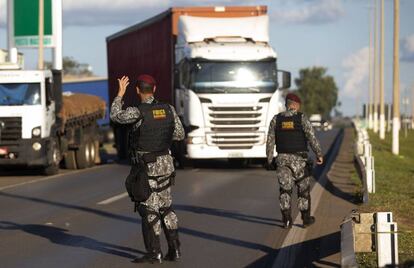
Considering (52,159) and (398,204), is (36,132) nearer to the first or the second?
(52,159)

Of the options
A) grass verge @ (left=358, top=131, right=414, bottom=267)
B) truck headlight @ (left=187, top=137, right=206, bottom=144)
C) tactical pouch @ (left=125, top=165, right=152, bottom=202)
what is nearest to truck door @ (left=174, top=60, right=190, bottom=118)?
truck headlight @ (left=187, top=137, right=206, bottom=144)

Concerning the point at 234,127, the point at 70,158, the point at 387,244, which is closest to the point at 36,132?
the point at 70,158

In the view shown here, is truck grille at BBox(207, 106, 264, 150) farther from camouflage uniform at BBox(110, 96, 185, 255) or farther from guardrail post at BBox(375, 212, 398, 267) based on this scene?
guardrail post at BBox(375, 212, 398, 267)

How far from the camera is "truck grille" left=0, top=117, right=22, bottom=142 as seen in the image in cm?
2256

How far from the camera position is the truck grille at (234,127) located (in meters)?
23.2

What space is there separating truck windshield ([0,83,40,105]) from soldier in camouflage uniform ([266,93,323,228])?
12.1 meters

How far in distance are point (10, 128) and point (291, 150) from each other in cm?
1250

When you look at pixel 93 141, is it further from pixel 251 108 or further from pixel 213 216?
pixel 213 216

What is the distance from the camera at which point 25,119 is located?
886 inches

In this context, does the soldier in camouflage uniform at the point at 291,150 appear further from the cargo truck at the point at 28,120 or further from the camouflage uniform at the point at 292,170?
the cargo truck at the point at 28,120

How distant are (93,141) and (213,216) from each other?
1616 centimetres

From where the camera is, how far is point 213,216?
44.3 feet

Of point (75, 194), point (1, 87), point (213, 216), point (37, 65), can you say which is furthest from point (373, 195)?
point (37, 65)

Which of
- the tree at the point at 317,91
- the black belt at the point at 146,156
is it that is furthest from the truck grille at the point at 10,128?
the tree at the point at 317,91
